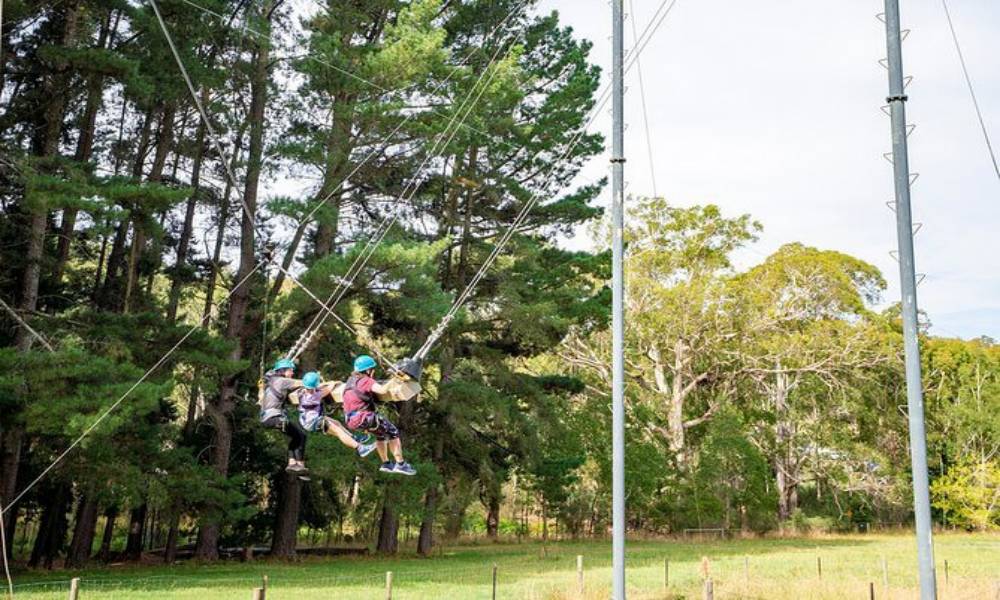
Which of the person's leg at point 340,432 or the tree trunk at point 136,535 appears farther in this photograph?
the tree trunk at point 136,535

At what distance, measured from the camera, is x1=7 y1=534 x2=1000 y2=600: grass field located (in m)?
17.2

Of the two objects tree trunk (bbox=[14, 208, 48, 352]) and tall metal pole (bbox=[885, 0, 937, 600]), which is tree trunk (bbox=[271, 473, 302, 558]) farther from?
tall metal pole (bbox=[885, 0, 937, 600])

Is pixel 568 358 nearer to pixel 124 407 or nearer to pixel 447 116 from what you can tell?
pixel 447 116

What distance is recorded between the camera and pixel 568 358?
4484 cm

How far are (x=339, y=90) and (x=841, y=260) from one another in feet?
98.6

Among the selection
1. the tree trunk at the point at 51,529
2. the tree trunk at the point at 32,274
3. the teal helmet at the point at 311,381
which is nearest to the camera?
the teal helmet at the point at 311,381

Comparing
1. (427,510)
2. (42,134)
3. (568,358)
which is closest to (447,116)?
(42,134)

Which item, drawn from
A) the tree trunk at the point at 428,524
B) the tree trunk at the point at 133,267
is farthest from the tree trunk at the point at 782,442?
the tree trunk at the point at 133,267

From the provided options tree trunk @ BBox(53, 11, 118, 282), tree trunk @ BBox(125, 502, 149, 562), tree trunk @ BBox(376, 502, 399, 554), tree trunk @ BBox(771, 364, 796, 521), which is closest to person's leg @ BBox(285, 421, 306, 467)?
tree trunk @ BBox(53, 11, 118, 282)

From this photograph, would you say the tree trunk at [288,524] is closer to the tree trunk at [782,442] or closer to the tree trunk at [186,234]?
the tree trunk at [186,234]

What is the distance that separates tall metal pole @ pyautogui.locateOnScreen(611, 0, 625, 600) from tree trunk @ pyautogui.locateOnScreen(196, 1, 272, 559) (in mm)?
17116

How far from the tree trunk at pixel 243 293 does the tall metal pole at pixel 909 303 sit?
19353mm

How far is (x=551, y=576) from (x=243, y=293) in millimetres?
12305

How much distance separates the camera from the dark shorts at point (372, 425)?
9727 millimetres
